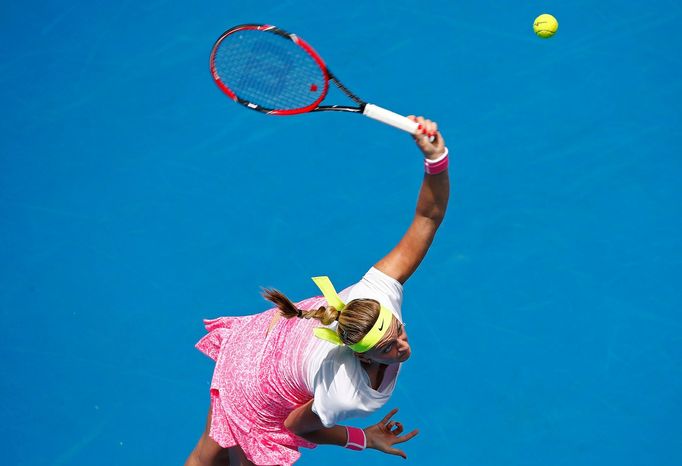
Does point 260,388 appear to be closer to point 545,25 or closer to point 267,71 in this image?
point 267,71

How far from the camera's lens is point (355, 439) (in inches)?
148

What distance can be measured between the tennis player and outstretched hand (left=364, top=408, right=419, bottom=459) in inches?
0.8

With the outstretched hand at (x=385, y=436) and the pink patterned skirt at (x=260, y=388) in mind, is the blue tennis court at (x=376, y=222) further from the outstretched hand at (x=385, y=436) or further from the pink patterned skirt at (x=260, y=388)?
the pink patterned skirt at (x=260, y=388)

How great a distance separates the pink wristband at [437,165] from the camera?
2.95 metres

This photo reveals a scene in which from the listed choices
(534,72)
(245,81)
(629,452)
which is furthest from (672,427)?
(245,81)

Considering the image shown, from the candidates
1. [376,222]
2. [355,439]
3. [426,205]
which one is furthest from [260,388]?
[376,222]

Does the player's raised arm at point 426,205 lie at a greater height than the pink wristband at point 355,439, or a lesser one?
greater

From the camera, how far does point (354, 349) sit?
9.38 feet

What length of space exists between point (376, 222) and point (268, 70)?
1.74 metres

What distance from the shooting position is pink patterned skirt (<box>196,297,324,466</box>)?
3291 mm

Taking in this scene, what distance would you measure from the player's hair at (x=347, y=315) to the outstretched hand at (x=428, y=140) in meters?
0.51

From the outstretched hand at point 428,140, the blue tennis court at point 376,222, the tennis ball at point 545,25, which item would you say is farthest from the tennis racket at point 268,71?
the tennis ball at point 545,25

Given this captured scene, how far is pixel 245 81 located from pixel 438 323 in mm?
1859

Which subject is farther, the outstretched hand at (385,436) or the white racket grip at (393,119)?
the outstretched hand at (385,436)
